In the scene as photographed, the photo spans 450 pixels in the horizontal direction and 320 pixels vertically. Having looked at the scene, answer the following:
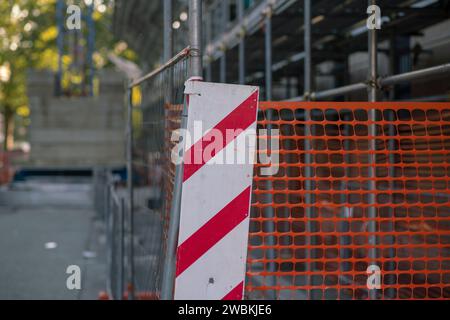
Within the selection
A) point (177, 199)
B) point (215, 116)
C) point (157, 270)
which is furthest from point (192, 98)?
point (157, 270)

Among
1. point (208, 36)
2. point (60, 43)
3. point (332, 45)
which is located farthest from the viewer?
point (60, 43)

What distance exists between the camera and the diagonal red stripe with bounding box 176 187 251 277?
3.17 m

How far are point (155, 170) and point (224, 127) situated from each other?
2.60m

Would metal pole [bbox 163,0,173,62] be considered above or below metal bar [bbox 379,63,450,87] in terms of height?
above

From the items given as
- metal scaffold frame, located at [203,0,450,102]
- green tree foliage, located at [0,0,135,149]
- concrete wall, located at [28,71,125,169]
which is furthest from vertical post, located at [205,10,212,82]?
green tree foliage, located at [0,0,135,149]

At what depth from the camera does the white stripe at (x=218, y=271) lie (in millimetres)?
3168

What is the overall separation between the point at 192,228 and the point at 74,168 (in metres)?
17.9

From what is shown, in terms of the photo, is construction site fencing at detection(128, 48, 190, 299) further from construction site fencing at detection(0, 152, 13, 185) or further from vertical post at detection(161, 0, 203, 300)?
construction site fencing at detection(0, 152, 13, 185)

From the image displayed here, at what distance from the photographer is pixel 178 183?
323 centimetres

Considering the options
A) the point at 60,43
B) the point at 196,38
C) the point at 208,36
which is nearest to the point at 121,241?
the point at 196,38

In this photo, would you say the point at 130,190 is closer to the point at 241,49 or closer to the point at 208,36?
the point at 241,49

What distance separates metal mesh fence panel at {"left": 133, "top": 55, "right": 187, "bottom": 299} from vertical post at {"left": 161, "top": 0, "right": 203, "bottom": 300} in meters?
0.32

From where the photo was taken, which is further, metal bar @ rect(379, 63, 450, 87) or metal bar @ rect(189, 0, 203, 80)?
metal bar @ rect(379, 63, 450, 87)

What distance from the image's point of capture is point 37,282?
28.2 ft
